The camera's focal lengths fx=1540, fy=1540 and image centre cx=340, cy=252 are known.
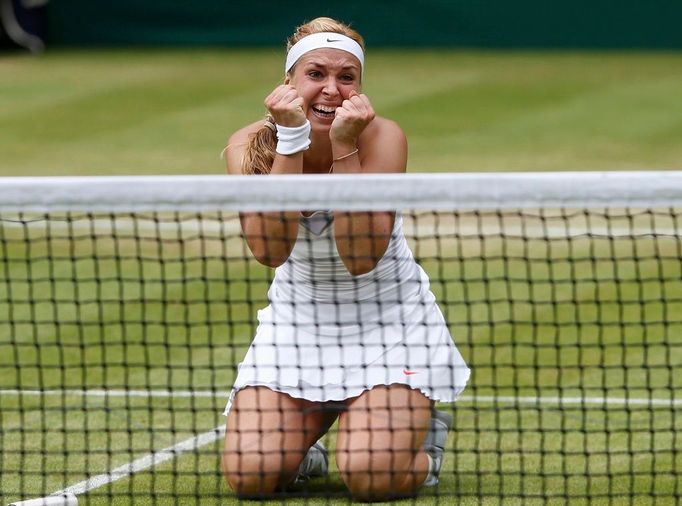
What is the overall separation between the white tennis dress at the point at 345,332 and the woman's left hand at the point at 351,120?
1.26 ft

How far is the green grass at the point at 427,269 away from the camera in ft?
22.3

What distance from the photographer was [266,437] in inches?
254

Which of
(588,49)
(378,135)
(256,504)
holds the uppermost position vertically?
(588,49)

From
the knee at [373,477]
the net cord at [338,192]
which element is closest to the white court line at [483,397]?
the knee at [373,477]

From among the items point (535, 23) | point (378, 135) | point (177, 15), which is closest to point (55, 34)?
point (177, 15)

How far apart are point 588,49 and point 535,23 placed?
86cm

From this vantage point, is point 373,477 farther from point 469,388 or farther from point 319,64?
point 469,388

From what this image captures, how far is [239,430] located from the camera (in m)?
6.37

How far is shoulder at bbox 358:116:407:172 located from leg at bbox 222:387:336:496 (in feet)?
3.45

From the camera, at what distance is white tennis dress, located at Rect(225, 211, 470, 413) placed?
256 inches

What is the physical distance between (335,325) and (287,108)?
0.99 m

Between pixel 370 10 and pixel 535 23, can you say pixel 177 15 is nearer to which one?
pixel 370 10

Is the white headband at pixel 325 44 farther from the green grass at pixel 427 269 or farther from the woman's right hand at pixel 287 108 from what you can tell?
the green grass at pixel 427 269

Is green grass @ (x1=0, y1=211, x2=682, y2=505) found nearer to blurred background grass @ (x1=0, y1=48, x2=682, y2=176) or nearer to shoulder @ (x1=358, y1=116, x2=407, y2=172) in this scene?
shoulder @ (x1=358, y1=116, x2=407, y2=172)
